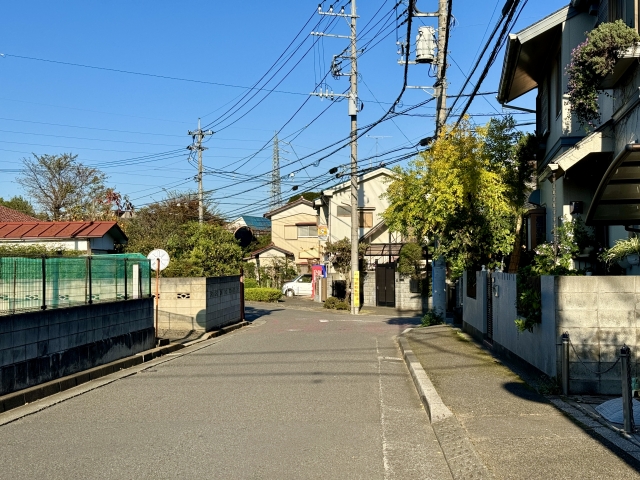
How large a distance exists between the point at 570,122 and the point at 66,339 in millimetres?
10868

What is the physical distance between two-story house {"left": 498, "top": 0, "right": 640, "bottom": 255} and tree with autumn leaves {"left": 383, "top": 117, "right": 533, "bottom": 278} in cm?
73

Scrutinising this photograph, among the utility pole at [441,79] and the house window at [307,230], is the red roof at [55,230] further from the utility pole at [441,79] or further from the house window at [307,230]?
the house window at [307,230]

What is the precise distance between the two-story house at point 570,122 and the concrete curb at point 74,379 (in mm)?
8541

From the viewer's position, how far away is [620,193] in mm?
8336

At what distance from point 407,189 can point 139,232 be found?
24480 mm

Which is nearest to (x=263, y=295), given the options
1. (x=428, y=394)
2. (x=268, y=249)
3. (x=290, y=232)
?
(x=268, y=249)

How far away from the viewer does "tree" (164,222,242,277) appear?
28422 mm

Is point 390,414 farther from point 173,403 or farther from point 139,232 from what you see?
point 139,232

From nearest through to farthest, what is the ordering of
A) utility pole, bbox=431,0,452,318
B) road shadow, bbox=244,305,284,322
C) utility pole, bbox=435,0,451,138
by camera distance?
1. utility pole, bbox=431,0,452,318
2. utility pole, bbox=435,0,451,138
3. road shadow, bbox=244,305,284,322

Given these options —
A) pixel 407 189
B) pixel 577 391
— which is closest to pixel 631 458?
pixel 577 391

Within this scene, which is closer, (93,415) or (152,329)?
(93,415)

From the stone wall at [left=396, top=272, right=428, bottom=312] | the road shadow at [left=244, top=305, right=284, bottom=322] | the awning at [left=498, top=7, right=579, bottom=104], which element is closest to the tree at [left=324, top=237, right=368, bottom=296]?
the stone wall at [left=396, top=272, right=428, bottom=312]

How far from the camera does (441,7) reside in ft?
74.0

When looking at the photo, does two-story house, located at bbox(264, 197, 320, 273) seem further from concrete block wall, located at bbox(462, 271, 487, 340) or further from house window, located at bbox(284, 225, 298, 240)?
concrete block wall, located at bbox(462, 271, 487, 340)
